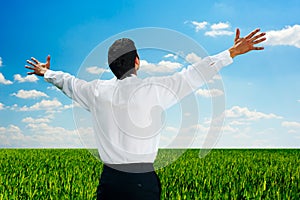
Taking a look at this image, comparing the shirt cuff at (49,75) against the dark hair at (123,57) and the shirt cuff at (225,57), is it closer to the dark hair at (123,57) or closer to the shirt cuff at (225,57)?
the dark hair at (123,57)

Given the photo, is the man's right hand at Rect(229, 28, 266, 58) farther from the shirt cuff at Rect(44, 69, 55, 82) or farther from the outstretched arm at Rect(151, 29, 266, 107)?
the shirt cuff at Rect(44, 69, 55, 82)

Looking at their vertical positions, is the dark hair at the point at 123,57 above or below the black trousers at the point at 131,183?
above

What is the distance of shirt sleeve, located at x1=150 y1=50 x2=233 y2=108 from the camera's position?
9.43ft

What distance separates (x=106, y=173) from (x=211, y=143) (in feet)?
2.67

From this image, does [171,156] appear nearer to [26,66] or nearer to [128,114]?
[128,114]

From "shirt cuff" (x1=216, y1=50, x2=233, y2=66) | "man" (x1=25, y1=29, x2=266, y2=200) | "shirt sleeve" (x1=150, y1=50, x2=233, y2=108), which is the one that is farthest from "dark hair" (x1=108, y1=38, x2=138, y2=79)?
"shirt cuff" (x1=216, y1=50, x2=233, y2=66)

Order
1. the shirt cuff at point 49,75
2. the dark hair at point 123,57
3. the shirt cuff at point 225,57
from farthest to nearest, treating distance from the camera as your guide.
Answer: the shirt cuff at point 49,75, the shirt cuff at point 225,57, the dark hair at point 123,57

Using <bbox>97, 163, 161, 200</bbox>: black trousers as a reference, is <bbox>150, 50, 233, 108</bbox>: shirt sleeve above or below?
above

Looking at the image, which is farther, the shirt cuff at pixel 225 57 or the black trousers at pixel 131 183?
the shirt cuff at pixel 225 57

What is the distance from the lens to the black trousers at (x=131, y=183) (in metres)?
2.88

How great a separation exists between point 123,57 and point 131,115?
432 millimetres

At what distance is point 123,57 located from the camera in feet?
9.70

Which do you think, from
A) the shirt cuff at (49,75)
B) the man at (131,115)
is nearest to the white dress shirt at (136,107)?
the man at (131,115)

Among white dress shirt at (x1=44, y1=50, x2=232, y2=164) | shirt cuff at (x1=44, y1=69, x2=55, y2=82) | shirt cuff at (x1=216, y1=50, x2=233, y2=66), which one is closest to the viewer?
white dress shirt at (x1=44, y1=50, x2=232, y2=164)
